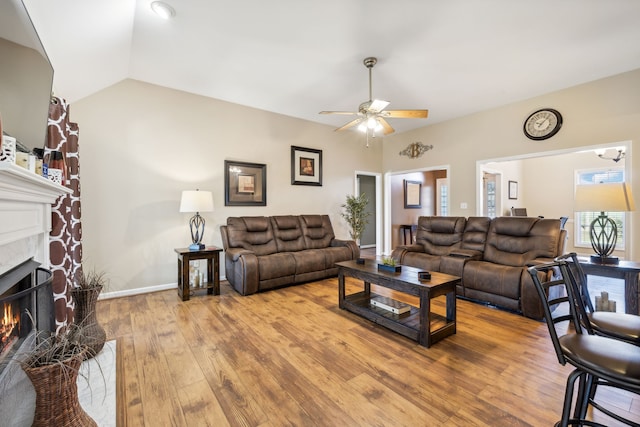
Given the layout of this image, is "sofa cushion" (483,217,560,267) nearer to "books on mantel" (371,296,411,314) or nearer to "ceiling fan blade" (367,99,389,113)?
"books on mantel" (371,296,411,314)

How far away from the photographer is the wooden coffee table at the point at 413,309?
7.56ft

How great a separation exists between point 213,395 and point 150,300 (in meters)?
2.29

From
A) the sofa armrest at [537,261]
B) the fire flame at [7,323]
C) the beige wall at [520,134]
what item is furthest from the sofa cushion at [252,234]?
the beige wall at [520,134]

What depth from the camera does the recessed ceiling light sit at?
93.7 inches

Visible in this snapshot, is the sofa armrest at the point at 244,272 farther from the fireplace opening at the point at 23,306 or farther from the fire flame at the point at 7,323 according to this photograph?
the fire flame at the point at 7,323

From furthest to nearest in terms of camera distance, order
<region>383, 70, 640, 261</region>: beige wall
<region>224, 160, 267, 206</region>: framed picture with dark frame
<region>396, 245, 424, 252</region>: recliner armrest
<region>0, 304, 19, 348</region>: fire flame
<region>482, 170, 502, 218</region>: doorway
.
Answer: <region>482, 170, 502, 218</region>: doorway
<region>224, 160, 267, 206</region>: framed picture with dark frame
<region>396, 245, 424, 252</region>: recliner armrest
<region>383, 70, 640, 261</region>: beige wall
<region>0, 304, 19, 348</region>: fire flame

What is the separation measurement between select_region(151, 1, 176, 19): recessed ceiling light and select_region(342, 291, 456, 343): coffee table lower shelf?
324 cm

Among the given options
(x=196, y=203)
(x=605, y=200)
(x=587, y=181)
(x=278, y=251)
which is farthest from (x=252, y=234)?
(x=587, y=181)

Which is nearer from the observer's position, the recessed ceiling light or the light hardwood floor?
the light hardwood floor

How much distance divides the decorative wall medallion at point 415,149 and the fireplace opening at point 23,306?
589cm

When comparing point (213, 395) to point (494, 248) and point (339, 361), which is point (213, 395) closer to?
point (339, 361)

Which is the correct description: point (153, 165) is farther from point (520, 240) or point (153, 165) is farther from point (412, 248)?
point (520, 240)

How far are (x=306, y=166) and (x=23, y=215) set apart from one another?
4270 millimetres

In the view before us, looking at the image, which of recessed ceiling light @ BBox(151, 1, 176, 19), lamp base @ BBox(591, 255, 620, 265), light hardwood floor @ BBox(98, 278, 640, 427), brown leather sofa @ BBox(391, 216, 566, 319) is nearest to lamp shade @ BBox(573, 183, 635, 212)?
lamp base @ BBox(591, 255, 620, 265)
